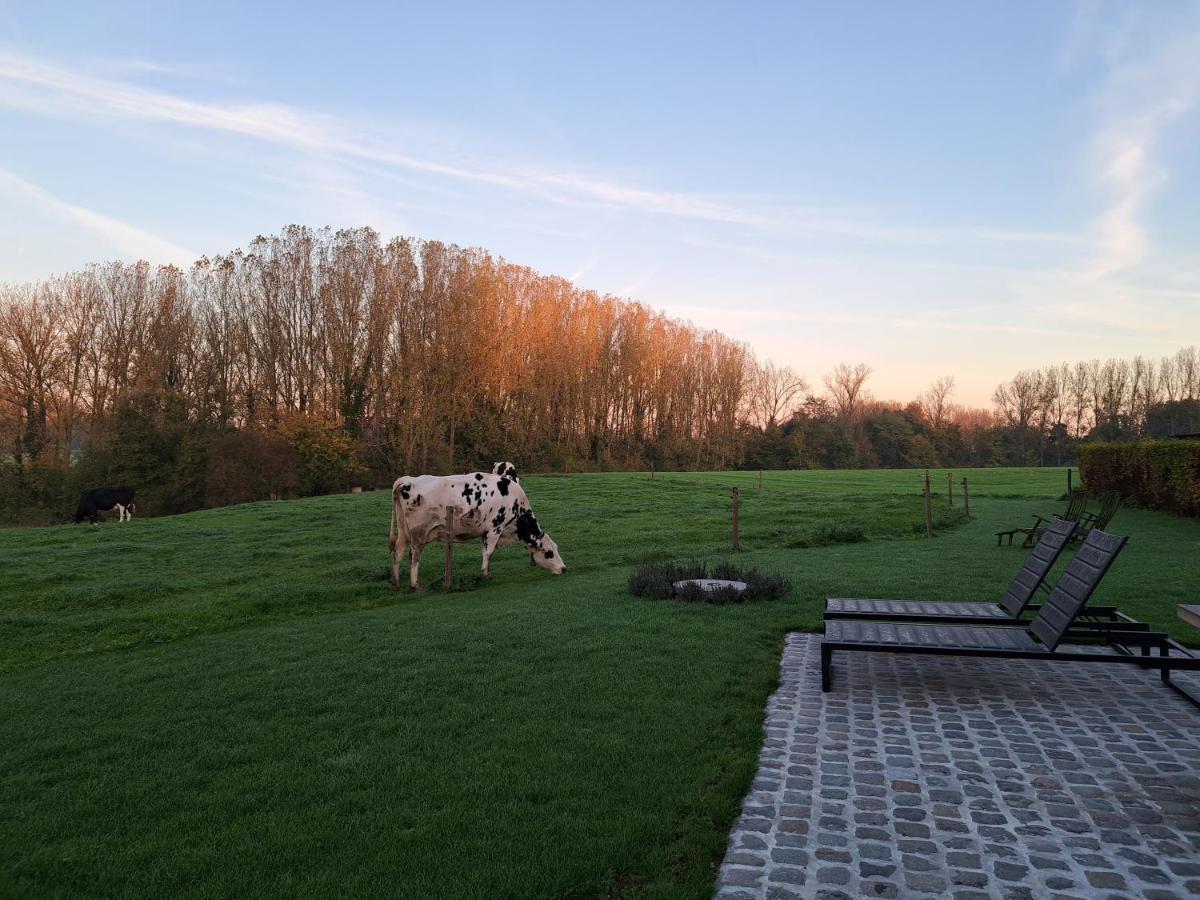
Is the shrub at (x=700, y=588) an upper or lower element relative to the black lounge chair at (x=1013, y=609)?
lower

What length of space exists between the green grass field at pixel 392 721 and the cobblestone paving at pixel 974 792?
33 centimetres

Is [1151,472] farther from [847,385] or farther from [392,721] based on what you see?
[847,385]

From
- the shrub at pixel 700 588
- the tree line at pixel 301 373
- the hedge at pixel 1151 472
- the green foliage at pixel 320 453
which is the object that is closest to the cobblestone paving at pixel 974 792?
the shrub at pixel 700 588

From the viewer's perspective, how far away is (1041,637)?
18.3ft

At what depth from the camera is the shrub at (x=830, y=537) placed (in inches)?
668

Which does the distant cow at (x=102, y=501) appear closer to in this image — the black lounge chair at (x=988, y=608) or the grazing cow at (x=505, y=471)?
the grazing cow at (x=505, y=471)

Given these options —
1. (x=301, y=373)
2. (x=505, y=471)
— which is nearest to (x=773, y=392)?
(x=301, y=373)

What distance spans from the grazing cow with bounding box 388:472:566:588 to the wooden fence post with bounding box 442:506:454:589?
0.23 ft

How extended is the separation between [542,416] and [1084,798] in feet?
143

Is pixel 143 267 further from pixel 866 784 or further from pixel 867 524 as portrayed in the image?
pixel 866 784

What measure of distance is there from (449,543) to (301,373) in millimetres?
31554

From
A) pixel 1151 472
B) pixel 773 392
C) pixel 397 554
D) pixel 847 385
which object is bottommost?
pixel 397 554

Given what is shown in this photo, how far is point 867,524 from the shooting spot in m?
20.0

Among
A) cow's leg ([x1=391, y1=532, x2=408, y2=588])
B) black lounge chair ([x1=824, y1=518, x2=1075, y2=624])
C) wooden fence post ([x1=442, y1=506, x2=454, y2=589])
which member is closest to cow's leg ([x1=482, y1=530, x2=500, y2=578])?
wooden fence post ([x1=442, y1=506, x2=454, y2=589])
